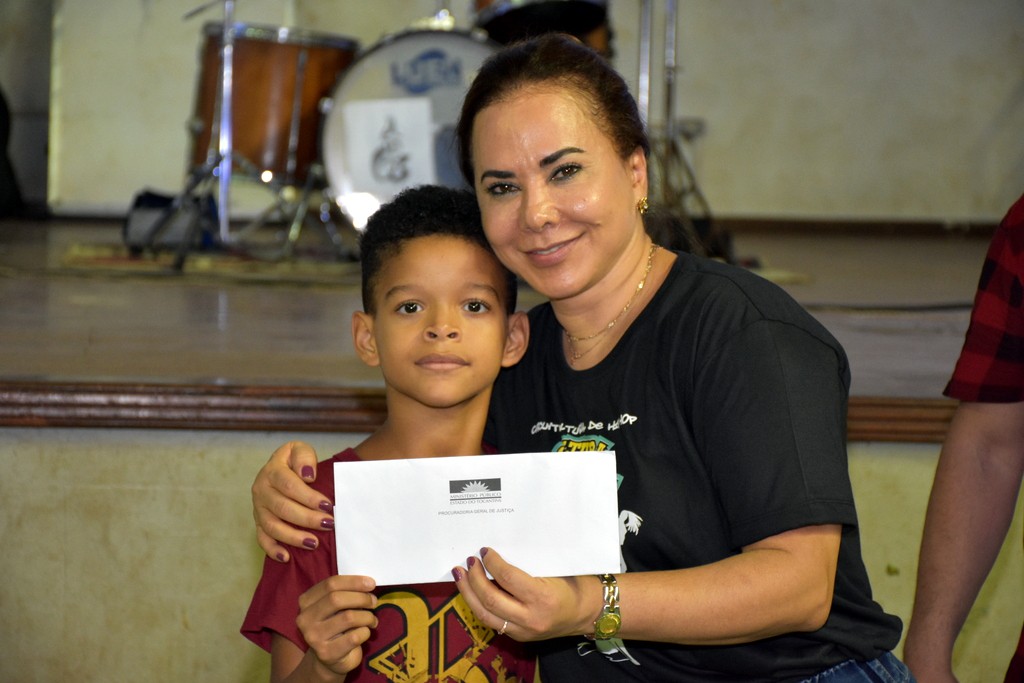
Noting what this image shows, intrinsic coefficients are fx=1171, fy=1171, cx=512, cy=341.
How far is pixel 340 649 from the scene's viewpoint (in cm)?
119

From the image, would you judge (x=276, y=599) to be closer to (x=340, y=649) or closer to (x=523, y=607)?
(x=340, y=649)

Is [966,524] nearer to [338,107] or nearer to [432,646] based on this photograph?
[432,646]

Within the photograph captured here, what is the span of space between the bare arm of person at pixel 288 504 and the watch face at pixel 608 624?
324 millimetres

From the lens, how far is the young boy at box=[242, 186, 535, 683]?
4.38ft

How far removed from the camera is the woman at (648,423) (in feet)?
3.76

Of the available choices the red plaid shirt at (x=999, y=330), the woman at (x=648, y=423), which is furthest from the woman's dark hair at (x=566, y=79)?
the red plaid shirt at (x=999, y=330)

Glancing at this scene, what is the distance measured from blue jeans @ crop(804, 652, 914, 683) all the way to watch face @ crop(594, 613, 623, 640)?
12.1 inches

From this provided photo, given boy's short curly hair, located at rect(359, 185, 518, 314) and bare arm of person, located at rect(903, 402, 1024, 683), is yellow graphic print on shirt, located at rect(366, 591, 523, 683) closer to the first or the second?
boy's short curly hair, located at rect(359, 185, 518, 314)

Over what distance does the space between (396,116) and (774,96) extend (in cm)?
338

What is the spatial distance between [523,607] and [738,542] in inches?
10.0

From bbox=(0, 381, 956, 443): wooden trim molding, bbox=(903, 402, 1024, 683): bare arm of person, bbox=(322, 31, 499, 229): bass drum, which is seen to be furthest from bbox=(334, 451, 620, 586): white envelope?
bbox=(322, 31, 499, 229): bass drum

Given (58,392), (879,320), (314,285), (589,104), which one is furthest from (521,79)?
(314,285)

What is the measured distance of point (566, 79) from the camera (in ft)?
4.51

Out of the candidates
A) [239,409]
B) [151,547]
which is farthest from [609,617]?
[151,547]
